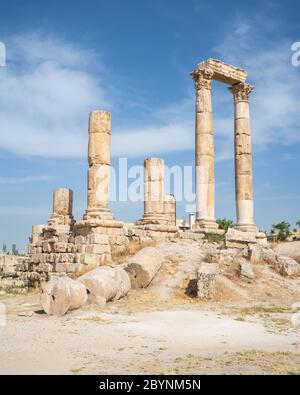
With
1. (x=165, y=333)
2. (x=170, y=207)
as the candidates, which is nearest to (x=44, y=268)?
(x=165, y=333)

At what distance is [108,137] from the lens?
55.8 ft

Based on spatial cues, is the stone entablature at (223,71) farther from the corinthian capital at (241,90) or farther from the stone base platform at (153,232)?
the stone base platform at (153,232)

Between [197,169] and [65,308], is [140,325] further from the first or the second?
[197,169]

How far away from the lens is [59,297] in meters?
9.49

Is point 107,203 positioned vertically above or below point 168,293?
above

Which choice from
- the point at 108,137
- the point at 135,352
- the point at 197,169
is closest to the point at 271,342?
the point at 135,352

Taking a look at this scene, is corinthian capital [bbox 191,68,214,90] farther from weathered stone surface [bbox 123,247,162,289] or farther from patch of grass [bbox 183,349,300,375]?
patch of grass [bbox 183,349,300,375]

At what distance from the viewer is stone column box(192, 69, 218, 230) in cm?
2122

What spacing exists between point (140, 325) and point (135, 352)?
7.14 feet

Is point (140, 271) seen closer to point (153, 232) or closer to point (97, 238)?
point (97, 238)

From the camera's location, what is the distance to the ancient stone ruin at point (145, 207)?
15250 millimetres

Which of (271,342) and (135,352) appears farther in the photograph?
(271,342)

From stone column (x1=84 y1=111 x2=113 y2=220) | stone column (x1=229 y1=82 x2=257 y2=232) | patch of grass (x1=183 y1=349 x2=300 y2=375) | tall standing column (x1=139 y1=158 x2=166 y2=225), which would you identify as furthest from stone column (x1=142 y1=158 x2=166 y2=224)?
patch of grass (x1=183 y1=349 x2=300 y2=375)

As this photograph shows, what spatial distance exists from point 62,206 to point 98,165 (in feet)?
16.3
